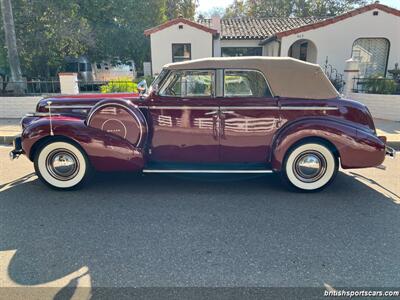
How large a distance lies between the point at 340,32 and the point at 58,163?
14.5 m

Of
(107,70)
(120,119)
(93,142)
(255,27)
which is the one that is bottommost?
(93,142)

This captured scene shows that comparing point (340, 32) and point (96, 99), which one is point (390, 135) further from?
point (340, 32)

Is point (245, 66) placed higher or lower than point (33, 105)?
higher

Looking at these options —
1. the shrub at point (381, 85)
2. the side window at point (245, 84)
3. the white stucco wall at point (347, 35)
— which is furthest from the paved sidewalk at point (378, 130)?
the white stucco wall at point (347, 35)

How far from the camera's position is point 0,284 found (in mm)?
2684

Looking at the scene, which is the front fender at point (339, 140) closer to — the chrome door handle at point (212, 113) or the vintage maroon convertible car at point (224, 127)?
the vintage maroon convertible car at point (224, 127)

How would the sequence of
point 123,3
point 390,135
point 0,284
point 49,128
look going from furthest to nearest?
1. point 123,3
2. point 390,135
3. point 49,128
4. point 0,284

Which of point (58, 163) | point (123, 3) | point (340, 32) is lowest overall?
point (58, 163)

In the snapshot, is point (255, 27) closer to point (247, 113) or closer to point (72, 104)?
point (247, 113)

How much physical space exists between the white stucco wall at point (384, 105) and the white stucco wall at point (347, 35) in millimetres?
5449

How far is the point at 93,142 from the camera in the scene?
456cm

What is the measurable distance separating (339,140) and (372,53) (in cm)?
1341

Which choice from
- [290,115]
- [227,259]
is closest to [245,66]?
[290,115]

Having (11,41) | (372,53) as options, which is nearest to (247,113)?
(11,41)
